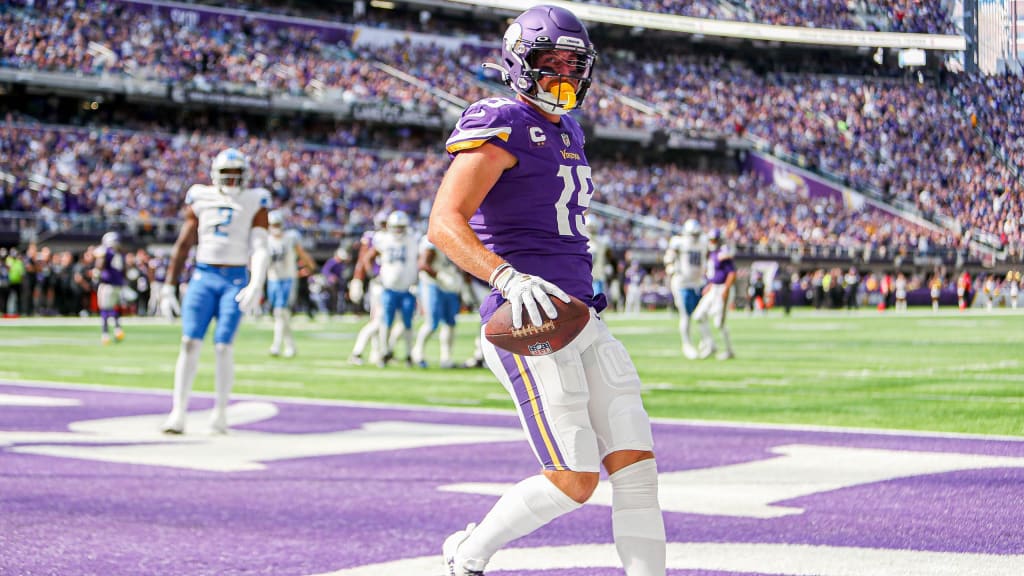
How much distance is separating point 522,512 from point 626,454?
1.12 feet

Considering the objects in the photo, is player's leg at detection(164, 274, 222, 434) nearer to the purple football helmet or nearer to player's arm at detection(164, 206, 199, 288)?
player's arm at detection(164, 206, 199, 288)

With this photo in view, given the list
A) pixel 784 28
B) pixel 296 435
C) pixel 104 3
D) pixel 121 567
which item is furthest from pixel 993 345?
pixel 104 3

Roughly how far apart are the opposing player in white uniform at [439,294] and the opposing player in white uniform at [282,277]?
8.54 ft

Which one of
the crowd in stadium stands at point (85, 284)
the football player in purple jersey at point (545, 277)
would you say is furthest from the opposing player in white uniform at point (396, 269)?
the football player in purple jersey at point (545, 277)

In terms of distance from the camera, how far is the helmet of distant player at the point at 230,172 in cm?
849

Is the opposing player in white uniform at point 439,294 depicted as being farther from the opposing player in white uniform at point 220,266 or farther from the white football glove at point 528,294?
the white football glove at point 528,294

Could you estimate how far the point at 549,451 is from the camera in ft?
11.4

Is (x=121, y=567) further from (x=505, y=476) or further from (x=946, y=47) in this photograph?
(x=946, y=47)

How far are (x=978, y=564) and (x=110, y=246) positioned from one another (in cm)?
1796

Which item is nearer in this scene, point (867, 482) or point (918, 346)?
point (867, 482)

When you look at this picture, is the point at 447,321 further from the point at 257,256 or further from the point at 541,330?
the point at 541,330

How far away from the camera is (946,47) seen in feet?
24.5

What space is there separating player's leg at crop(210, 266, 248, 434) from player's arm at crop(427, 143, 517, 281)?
16.1 ft

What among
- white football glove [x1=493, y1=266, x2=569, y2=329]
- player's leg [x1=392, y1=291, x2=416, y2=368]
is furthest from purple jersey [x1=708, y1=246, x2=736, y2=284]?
white football glove [x1=493, y1=266, x2=569, y2=329]
